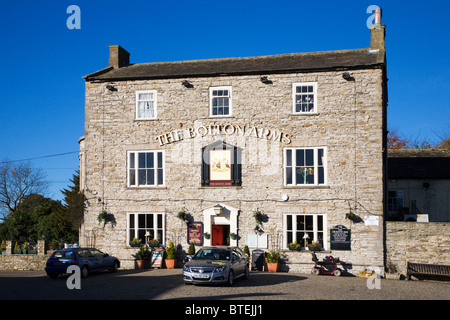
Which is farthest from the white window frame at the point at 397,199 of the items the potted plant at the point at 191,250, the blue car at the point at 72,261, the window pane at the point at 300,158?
the blue car at the point at 72,261

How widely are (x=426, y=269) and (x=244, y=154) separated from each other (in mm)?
8993

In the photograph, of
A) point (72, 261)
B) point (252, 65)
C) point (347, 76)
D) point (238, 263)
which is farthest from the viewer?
point (252, 65)

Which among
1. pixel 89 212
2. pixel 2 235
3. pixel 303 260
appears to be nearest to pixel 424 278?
pixel 303 260

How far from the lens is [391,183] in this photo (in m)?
29.6

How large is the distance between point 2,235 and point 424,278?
→ 32.9 metres

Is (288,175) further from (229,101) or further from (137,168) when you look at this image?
(137,168)

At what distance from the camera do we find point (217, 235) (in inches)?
938

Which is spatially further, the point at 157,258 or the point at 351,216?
the point at 157,258

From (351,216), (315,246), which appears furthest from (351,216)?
(315,246)

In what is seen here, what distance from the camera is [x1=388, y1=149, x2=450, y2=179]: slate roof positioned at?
29.4 m

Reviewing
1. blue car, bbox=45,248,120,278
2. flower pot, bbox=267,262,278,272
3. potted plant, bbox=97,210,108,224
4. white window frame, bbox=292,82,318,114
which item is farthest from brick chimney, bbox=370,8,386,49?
blue car, bbox=45,248,120,278

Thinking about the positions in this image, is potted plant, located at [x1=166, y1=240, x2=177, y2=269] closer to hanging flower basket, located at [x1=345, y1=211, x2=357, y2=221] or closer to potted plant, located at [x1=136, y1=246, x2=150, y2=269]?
potted plant, located at [x1=136, y1=246, x2=150, y2=269]

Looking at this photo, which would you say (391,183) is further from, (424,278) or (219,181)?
(219,181)
